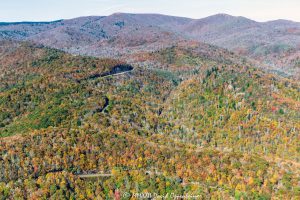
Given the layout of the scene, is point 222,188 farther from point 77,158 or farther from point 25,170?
point 25,170

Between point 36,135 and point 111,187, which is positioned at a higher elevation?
point 36,135

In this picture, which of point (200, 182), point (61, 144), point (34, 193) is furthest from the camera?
point (61, 144)

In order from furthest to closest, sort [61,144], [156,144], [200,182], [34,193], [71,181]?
[156,144] < [61,144] < [200,182] < [71,181] < [34,193]

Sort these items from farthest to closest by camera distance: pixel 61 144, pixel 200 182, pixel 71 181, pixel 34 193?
pixel 61 144 → pixel 200 182 → pixel 71 181 → pixel 34 193

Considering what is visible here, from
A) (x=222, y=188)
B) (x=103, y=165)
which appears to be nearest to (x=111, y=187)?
(x=103, y=165)

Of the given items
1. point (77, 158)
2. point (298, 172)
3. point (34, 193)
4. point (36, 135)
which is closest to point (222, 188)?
point (298, 172)

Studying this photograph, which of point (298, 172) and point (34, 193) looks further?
point (298, 172)

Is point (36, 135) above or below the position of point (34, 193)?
above

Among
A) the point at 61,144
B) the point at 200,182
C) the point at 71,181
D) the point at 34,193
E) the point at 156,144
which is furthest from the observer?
the point at 156,144

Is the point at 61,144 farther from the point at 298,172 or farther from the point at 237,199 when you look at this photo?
the point at 298,172
